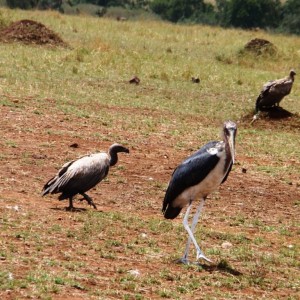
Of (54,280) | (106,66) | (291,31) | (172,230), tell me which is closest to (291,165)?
(172,230)

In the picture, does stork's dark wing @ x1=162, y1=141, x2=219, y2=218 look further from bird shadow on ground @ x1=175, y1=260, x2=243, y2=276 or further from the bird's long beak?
bird shadow on ground @ x1=175, y1=260, x2=243, y2=276

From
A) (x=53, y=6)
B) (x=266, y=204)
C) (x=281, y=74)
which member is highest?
(x=266, y=204)

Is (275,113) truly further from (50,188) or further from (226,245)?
(226,245)

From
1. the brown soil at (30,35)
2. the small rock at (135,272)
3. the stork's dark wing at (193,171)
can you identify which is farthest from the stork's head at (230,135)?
the brown soil at (30,35)

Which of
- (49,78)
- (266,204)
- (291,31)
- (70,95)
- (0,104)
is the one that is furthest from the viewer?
(291,31)

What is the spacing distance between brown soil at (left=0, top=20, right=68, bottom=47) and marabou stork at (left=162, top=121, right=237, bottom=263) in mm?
17528

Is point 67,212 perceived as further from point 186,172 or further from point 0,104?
point 0,104

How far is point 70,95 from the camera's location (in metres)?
16.7

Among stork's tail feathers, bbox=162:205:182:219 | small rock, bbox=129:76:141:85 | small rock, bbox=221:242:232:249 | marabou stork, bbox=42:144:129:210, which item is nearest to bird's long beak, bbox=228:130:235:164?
stork's tail feathers, bbox=162:205:182:219

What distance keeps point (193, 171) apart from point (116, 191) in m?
3.21

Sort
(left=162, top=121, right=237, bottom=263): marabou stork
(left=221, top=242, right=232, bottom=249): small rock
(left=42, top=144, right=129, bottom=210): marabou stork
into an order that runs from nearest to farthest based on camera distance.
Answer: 1. (left=162, top=121, right=237, bottom=263): marabou stork
2. (left=221, top=242, right=232, bottom=249): small rock
3. (left=42, top=144, right=129, bottom=210): marabou stork

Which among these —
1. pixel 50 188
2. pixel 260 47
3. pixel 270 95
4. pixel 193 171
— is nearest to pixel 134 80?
pixel 270 95

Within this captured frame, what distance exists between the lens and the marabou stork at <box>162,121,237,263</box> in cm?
712

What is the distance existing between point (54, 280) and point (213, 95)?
13208mm
